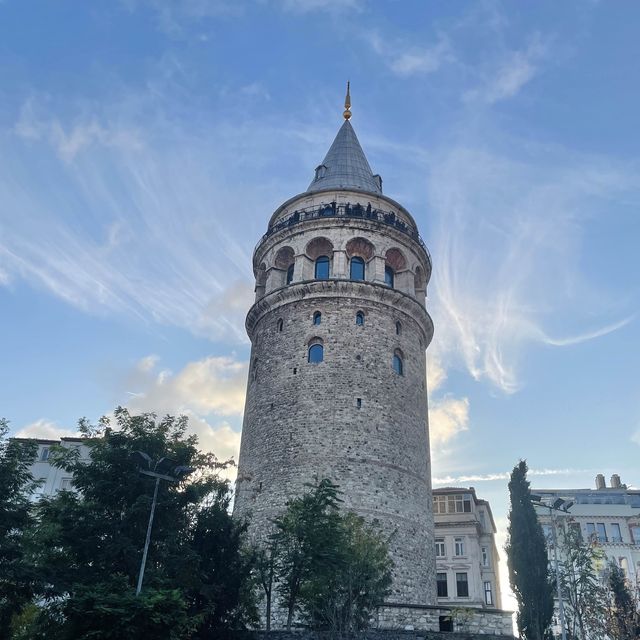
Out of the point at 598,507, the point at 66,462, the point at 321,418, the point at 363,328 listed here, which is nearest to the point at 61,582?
the point at 66,462

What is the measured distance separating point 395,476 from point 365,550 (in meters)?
6.46

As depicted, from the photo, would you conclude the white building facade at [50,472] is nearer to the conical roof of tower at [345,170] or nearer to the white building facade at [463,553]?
the conical roof of tower at [345,170]

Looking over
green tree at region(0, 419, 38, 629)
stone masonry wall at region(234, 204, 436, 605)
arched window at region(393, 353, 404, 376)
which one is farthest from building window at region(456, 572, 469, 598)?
green tree at region(0, 419, 38, 629)

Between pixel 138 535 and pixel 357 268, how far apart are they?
17.1m

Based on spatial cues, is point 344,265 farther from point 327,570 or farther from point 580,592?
point 580,592

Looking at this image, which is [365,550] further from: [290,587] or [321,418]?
[321,418]

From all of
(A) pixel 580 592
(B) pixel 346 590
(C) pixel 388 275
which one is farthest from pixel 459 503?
(B) pixel 346 590

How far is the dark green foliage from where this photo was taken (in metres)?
19.6

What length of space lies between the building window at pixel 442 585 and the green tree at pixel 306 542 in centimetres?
2430

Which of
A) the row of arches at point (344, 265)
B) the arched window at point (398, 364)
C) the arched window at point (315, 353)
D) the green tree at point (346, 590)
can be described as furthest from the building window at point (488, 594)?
the green tree at point (346, 590)

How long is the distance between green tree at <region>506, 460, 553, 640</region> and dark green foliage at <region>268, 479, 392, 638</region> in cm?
730

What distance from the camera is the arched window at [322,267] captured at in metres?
32.3

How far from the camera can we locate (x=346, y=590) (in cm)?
1998

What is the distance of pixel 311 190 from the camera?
3484cm
